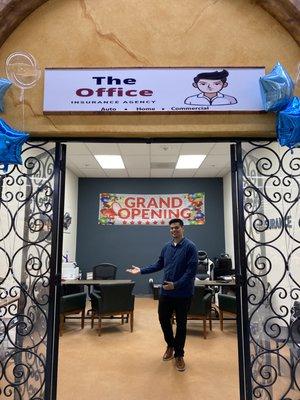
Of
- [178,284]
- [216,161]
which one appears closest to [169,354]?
[178,284]

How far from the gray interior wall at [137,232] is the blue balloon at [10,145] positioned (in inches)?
232

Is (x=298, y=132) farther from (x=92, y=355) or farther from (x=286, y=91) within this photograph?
(x=92, y=355)

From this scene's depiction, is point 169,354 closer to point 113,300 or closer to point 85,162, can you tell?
point 113,300

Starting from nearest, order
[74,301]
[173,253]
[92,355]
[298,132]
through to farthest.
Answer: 1. [298,132]
2. [173,253]
3. [92,355]
4. [74,301]

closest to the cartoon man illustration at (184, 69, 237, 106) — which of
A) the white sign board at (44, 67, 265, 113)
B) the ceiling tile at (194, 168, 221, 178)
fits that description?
the white sign board at (44, 67, 265, 113)

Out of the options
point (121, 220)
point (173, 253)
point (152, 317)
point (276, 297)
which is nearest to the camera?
point (276, 297)

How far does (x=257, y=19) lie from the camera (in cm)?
243

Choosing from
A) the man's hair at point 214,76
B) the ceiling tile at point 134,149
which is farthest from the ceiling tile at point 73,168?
the man's hair at point 214,76

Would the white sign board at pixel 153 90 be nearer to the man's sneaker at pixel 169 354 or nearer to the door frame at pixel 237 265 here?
the door frame at pixel 237 265

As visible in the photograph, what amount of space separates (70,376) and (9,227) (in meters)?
1.84

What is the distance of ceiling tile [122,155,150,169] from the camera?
6.34 m

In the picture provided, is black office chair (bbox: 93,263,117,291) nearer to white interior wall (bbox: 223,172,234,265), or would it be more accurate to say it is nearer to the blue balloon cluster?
white interior wall (bbox: 223,172,234,265)

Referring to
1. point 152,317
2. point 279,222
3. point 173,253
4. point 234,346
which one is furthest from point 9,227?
point 152,317

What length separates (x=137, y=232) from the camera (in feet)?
26.2
